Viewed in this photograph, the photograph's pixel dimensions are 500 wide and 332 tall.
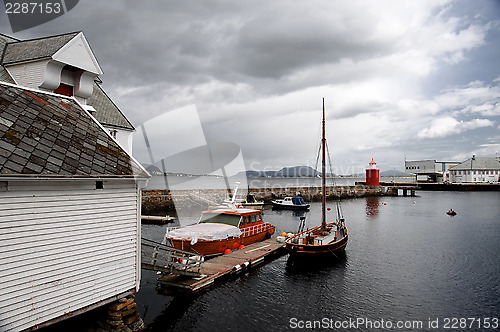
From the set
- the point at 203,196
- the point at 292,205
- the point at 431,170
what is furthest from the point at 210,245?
the point at 431,170

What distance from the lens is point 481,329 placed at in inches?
572

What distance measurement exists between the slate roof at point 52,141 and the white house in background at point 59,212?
3 cm

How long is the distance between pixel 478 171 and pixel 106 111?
16275cm

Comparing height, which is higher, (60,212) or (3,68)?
(3,68)

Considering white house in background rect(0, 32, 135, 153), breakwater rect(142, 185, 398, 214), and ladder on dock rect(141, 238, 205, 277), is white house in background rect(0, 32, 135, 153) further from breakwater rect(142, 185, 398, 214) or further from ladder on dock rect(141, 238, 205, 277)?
breakwater rect(142, 185, 398, 214)

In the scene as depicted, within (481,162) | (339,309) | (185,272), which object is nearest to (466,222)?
(339,309)

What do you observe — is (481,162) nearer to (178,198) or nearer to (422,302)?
(178,198)

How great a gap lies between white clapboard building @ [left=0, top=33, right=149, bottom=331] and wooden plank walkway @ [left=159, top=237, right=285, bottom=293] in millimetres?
6002

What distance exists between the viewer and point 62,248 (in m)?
9.23

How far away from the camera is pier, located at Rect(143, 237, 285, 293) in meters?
16.8
